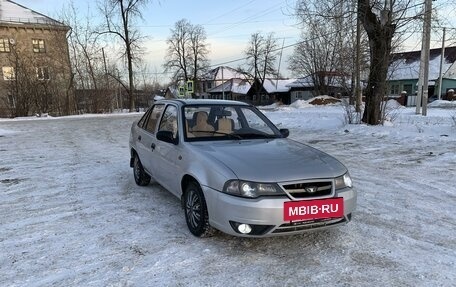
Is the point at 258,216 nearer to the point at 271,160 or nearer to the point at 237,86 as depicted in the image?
the point at 271,160

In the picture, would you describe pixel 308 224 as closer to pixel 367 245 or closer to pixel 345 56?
pixel 367 245

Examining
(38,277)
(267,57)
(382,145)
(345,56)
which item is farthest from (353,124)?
(267,57)

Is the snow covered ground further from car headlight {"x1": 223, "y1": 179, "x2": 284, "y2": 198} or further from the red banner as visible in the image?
car headlight {"x1": 223, "y1": 179, "x2": 284, "y2": 198}

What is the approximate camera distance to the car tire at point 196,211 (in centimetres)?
389

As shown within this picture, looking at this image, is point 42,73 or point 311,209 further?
point 42,73

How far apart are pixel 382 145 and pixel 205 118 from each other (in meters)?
7.10

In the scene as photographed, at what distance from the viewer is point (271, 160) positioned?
12.5 ft

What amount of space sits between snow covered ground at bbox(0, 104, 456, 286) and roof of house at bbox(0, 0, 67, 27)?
1591 inches

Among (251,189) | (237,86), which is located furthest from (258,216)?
(237,86)

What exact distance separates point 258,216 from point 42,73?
114 ft

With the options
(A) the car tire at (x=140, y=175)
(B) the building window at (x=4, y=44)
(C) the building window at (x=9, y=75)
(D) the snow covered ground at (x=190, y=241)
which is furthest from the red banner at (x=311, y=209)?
(B) the building window at (x=4, y=44)

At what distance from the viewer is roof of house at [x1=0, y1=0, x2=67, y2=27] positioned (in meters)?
41.6

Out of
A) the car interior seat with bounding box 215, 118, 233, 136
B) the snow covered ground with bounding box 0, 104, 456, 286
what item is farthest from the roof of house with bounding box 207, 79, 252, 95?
the car interior seat with bounding box 215, 118, 233, 136

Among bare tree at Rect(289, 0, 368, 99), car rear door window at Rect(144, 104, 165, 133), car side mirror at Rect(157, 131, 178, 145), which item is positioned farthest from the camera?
bare tree at Rect(289, 0, 368, 99)
